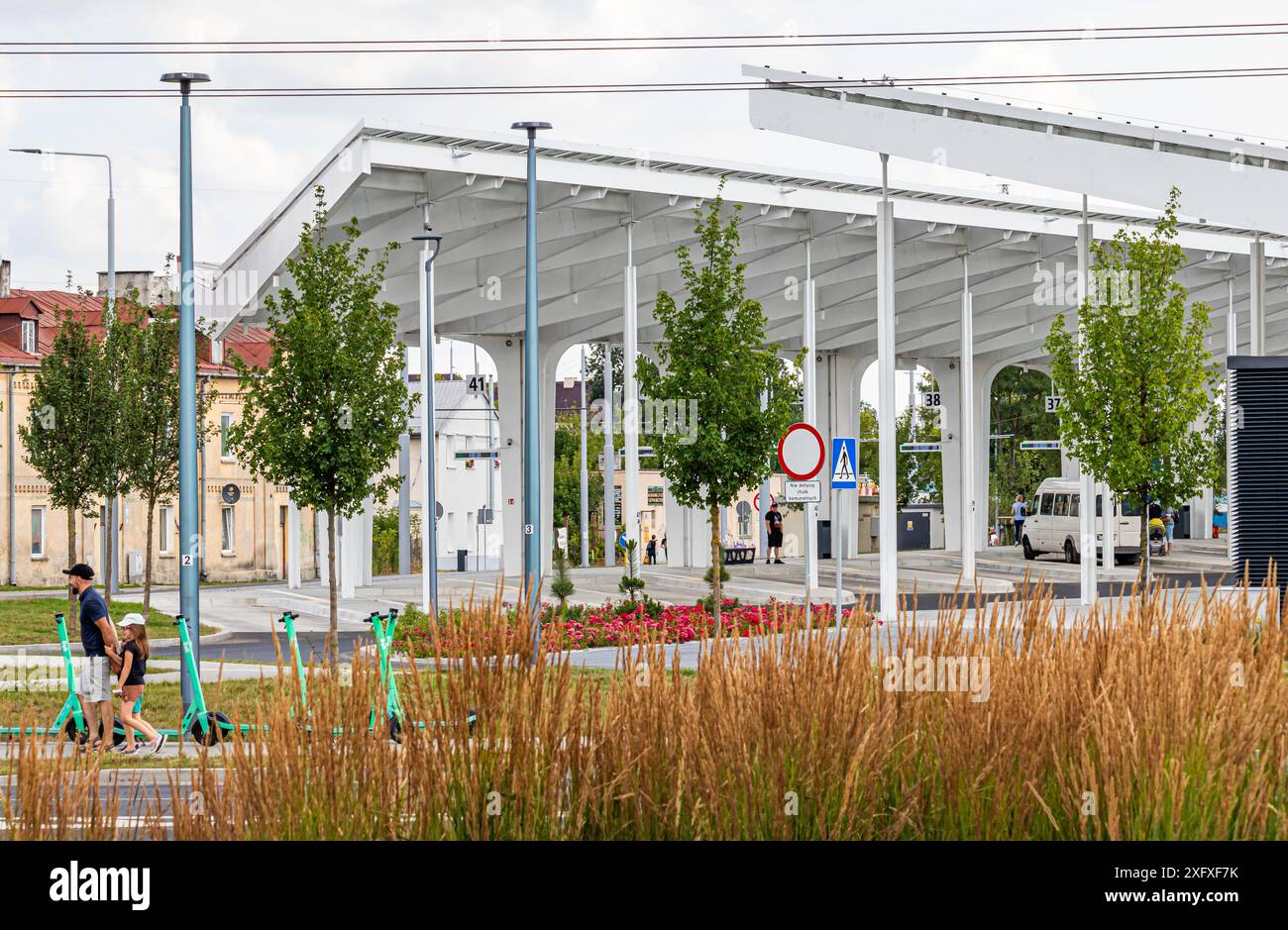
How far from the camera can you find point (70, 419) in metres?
30.5

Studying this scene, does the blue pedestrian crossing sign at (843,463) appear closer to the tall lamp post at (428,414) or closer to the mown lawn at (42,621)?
the tall lamp post at (428,414)

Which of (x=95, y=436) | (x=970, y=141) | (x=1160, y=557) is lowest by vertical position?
(x=1160, y=557)

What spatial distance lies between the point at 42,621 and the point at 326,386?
408 inches

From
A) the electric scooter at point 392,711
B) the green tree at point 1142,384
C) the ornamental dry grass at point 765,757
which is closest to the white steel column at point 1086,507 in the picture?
the green tree at point 1142,384

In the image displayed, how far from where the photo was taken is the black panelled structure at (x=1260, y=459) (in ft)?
50.5

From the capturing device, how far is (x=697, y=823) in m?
5.15

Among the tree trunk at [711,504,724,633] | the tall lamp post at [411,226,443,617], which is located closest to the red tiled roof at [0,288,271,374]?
the tall lamp post at [411,226,443,617]

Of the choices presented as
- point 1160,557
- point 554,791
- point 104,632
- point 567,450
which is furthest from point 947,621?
point 567,450

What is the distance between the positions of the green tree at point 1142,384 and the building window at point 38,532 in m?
35.7

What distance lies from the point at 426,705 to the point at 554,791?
53 centimetres

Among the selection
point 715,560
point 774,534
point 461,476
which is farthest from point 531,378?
point 461,476

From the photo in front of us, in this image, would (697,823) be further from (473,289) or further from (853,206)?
(473,289)

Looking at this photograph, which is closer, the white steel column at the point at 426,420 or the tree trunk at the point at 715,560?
the tree trunk at the point at 715,560

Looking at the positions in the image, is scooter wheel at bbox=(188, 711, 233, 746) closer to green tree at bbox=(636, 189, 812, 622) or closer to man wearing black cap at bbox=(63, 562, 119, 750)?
man wearing black cap at bbox=(63, 562, 119, 750)
